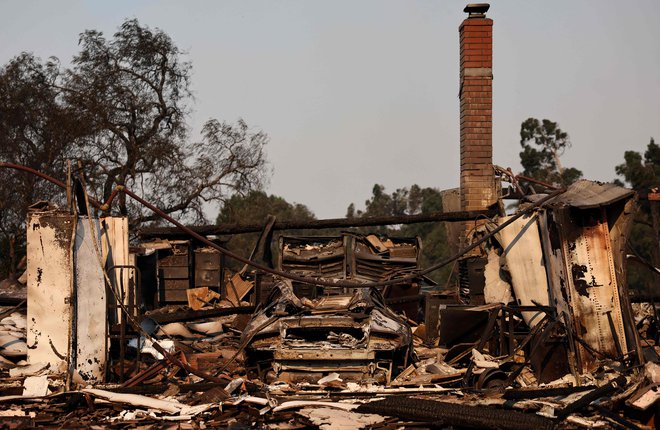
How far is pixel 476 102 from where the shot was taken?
2158 cm

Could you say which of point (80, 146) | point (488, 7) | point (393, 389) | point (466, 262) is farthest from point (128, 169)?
point (393, 389)

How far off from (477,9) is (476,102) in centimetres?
245

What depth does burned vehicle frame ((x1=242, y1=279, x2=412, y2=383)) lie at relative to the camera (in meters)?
11.6

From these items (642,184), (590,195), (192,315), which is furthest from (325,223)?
(642,184)

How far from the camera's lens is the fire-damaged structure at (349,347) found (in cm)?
973

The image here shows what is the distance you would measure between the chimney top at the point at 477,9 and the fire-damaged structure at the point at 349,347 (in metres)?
8.15

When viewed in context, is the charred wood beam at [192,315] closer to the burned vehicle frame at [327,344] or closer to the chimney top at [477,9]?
the burned vehicle frame at [327,344]

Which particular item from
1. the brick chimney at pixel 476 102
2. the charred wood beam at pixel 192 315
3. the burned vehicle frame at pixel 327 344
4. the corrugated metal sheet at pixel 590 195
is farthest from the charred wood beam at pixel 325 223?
the burned vehicle frame at pixel 327 344

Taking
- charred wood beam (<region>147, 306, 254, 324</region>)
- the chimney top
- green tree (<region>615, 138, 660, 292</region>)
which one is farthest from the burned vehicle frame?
green tree (<region>615, 138, 660, 292</region>)

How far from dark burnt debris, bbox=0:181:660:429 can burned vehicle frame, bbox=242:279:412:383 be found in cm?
2

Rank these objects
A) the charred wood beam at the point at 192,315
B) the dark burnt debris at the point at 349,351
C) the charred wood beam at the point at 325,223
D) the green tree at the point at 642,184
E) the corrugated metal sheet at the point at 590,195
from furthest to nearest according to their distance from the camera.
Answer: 1. the green tree at the point at 642,184
2. the charred wood beam at the point at 325,223
3. the charred wood beam at the point at 192,315
4. the corrugated metal sheet at the point at 590,195
5. the dark burnt debris at the point at 349,351

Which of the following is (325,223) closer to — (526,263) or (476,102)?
(476,102)

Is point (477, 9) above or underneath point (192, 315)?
above

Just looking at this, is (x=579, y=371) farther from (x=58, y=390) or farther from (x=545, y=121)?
(x=545, y=121)
